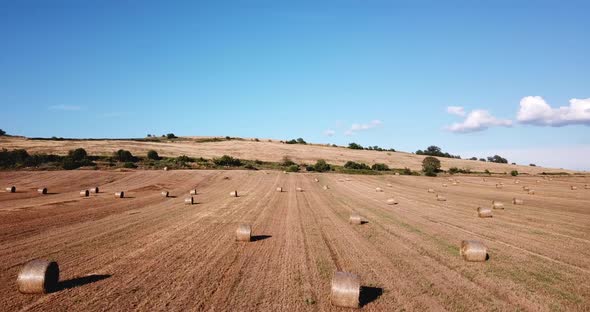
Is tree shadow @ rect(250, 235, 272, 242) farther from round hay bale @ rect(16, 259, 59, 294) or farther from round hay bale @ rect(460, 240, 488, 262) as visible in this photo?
round hay bale @ rect(16, 259, 59, 294)

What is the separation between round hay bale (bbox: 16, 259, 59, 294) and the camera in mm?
8445

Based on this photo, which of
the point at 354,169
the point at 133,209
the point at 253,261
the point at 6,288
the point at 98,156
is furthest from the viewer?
the point at 354,169

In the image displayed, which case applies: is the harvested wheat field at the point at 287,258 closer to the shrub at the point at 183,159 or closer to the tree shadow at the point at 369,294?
the tree shadow at the point at 369,294

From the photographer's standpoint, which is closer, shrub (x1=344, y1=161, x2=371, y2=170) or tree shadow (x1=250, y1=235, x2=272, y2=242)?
tree shadow (x1=250, y1=235, x2=272, y2=242)

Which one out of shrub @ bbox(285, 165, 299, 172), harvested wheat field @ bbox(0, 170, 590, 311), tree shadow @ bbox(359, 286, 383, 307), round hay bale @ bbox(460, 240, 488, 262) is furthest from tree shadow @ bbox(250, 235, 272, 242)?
shrub @ bbox(285, 165, 299, 172)

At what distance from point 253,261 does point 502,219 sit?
1503 centimetres

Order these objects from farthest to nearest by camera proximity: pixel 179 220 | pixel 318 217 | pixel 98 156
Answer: pixel 98 156, pixel 318 217, pixel 179 220

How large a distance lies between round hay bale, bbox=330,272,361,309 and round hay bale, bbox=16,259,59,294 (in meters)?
5.95

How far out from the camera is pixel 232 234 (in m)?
15.8

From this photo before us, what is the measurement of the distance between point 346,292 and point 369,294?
1.04 meters

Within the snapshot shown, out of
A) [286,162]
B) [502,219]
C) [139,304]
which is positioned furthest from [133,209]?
[286,162]

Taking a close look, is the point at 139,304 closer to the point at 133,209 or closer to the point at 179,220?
the point at 179,220

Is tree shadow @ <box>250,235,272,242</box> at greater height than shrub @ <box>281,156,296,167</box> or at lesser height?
lesser

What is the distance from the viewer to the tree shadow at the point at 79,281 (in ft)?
29.1
